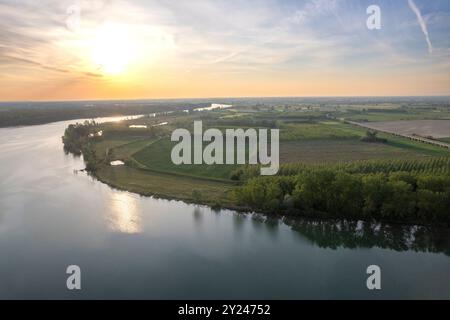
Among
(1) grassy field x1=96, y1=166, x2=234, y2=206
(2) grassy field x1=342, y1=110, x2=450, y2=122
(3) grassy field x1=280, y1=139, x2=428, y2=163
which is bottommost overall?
(1) grassy field x1=96, y1=166, x2=234, y2=206

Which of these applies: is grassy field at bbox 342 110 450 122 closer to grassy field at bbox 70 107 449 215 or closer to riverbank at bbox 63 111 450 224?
grassy field at bbox 70 107 449 215

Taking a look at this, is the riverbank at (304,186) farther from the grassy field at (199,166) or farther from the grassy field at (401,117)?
the grassy field at (401,117)

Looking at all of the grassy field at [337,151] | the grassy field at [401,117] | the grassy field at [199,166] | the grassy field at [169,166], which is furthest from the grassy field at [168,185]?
the grassy field at [401,117]

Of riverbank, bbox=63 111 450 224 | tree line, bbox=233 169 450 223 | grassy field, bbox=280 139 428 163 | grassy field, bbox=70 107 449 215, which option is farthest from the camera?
grassy field, bbox=280 139 428 163

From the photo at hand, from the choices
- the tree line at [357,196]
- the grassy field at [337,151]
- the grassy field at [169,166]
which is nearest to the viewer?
the tree line at [357,196]

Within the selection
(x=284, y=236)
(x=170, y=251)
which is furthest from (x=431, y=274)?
(x=170, y=251)

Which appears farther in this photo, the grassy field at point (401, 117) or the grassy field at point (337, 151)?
the grassy field at point (401, 117)

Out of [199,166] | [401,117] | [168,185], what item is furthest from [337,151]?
[401,117]

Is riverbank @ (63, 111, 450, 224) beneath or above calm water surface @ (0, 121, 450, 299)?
above

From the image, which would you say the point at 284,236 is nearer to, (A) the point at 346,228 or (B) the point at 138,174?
(A) the point at 346,228

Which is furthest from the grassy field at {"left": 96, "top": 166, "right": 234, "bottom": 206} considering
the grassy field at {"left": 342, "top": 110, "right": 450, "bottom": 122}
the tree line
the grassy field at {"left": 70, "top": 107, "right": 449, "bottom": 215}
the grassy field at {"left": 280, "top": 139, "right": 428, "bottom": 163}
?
the grassy field at {"left": 342, "top": 110, "right": 450, "bottom": 122}

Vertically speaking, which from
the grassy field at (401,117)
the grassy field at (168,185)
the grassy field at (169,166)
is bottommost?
the grassy field at (168,185)
